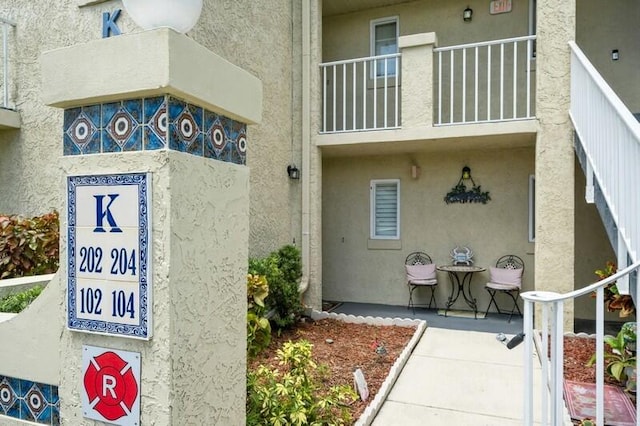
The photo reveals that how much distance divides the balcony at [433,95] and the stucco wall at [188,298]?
568cm

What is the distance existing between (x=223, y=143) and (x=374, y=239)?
24.3 ft

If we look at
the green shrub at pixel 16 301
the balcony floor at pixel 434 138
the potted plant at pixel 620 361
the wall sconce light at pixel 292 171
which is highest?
the balcony floor at pixel 434 138

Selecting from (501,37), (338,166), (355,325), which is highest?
(501,37)

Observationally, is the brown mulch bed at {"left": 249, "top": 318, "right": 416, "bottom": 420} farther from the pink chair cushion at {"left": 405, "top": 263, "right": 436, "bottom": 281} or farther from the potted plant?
the potted plant

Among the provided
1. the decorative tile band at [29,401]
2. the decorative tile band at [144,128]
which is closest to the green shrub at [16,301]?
the decorative tile band at [29,401]

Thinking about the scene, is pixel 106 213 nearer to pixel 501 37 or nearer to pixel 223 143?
pixel 223 143

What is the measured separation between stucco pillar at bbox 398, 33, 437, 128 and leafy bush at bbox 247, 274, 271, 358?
12.6ft

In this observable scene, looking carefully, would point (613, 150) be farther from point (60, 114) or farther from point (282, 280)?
point (60, 114)

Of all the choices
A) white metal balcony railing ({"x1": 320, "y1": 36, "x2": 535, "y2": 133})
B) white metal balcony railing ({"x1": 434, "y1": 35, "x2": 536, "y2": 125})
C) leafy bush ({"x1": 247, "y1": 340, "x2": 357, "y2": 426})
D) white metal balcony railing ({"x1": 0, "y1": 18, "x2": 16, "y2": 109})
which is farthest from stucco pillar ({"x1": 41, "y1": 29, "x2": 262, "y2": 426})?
white metal balcony railing ({"x1": 434, "y1": 35, "x2": 536, "y2": 125})

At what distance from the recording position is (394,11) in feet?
29.5

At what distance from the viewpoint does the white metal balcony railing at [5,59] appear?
17.5 ft

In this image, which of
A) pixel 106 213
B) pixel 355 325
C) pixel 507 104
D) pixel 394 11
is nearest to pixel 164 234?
pixel 106 213

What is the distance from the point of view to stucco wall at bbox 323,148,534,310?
8141mm

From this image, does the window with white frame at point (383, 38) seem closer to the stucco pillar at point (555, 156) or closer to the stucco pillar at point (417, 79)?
the stucco pillar at point (417, 79)
